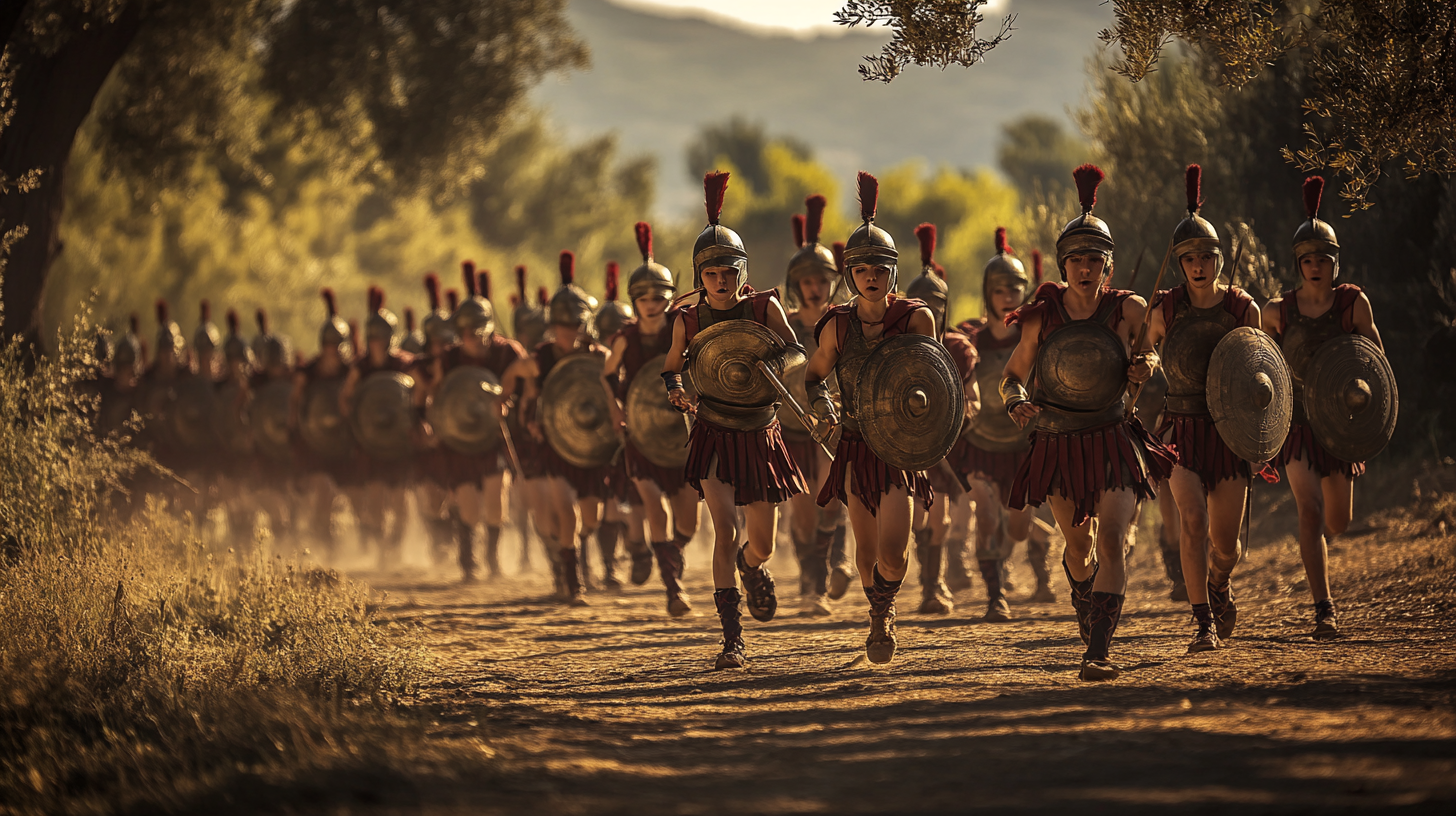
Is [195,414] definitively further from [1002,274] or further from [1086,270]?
[1086,270]

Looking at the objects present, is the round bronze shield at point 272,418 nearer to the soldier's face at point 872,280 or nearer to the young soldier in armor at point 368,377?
the young soldier in armor at point 368,377

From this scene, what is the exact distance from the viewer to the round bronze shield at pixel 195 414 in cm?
1338

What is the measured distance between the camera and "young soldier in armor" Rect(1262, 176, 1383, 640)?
640 centimetres

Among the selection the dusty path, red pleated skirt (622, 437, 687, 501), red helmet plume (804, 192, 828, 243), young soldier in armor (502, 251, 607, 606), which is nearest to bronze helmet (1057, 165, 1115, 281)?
the dusty path

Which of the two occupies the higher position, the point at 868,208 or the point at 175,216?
the point at 175,216

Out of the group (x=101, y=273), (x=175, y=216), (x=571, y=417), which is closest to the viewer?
(x=571, y=417)

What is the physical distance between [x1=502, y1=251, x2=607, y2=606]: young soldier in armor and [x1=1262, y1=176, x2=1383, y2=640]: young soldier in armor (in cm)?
444

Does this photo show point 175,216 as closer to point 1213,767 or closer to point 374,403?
point 374,403

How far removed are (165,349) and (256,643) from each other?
315 inches

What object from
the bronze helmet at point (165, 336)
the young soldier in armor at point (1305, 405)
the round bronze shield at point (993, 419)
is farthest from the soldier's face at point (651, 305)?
the bronze helmet at point (165, 336)

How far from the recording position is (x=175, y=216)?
21.6m

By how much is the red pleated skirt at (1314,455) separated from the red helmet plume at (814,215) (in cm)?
283

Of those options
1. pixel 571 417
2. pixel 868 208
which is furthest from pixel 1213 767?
pixel 571 417

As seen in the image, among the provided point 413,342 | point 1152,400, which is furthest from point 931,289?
point 413,342
